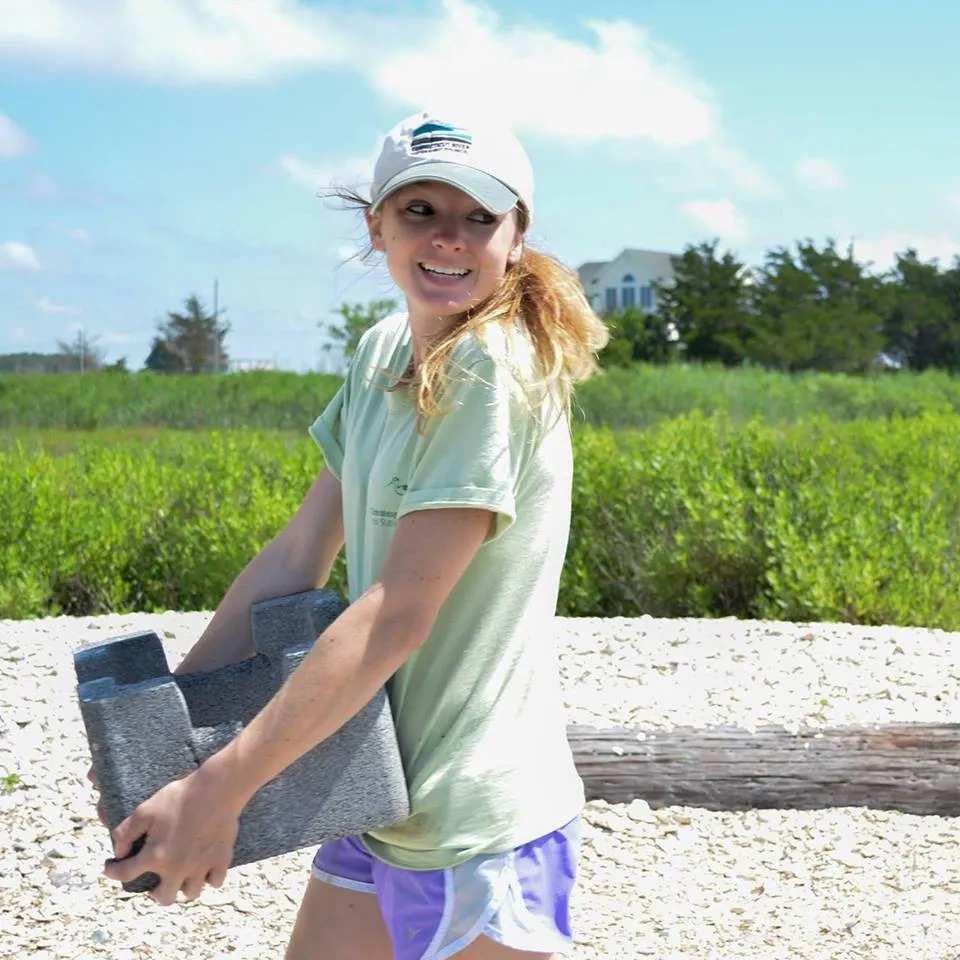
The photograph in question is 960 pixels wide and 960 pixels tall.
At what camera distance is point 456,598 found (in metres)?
1.67

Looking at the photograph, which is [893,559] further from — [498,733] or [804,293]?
[804,293]

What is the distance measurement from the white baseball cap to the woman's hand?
766 mm

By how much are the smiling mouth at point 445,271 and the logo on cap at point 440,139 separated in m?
0.14

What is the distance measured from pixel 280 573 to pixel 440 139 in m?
0.70

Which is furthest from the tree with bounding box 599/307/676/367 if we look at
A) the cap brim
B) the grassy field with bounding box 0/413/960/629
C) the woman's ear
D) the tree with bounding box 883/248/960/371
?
the cap brim

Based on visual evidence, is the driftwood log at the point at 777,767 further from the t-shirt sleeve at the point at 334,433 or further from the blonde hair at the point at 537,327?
the blonde hair at the point at 537,327

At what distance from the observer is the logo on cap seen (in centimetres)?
166

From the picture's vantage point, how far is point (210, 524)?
766 centimetres

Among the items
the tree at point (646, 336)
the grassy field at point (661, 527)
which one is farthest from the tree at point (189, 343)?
the grassy field at point (661, 527)

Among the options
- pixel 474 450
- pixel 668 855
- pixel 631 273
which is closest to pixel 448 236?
pixel 474 450

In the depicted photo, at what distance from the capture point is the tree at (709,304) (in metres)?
43.7

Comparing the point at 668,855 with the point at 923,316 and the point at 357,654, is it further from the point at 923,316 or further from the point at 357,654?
the point at 923,316

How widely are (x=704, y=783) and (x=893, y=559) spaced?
2707 mm

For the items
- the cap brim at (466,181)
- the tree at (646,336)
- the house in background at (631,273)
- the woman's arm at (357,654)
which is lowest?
the woman's arm at (357,654)
